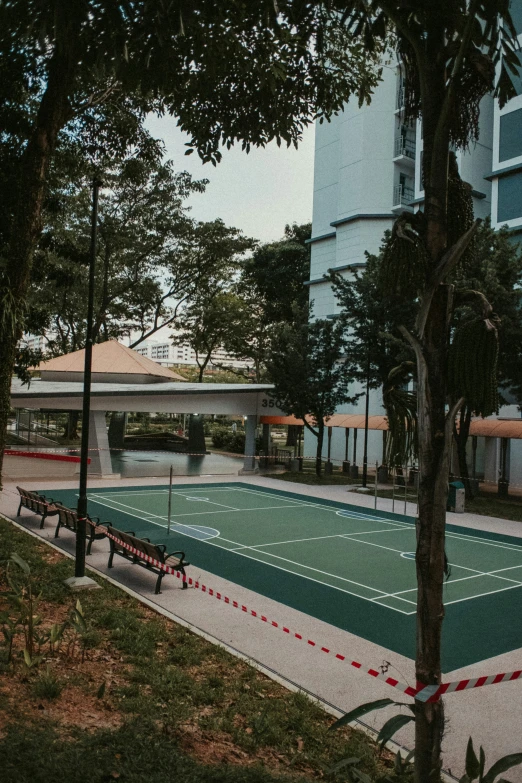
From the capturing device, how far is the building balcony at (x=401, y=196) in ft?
134

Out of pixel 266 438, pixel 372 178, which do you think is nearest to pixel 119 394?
pixel 266 438

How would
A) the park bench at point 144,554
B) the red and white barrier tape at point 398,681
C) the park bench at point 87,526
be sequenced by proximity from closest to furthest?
the red and white barrier tape at point 398,681 < the park bench at point 144,554 < the park bench at point 87,526

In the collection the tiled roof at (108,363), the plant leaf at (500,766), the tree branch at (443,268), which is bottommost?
the plant leaf at (500,766)

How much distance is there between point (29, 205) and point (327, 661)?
8.08 metres

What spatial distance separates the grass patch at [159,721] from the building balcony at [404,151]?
3680cm

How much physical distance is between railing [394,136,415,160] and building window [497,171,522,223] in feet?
32.1

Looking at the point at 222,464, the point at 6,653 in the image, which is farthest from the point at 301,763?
the point at 222,464

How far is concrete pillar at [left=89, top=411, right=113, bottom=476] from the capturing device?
101 ft

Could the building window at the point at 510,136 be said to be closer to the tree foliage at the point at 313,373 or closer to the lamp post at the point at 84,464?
the tree foliage at the point at 313,373

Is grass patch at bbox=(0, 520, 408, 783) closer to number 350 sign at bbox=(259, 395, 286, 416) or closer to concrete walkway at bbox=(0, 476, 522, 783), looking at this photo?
concrete walkway at bbox=(0, 476, 522, 783)

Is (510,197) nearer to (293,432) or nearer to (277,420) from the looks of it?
(277,420)

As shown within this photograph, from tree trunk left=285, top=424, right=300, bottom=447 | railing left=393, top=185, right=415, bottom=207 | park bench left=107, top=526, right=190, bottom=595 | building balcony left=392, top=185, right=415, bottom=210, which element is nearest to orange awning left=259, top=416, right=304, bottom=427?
tree trunk left=285, top=424, right=300, bottom=447

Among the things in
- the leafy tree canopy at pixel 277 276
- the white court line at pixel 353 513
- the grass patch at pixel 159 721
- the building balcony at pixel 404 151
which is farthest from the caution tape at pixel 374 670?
the leafy tree canopy at pixel 277 276

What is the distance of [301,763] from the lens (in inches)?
252
